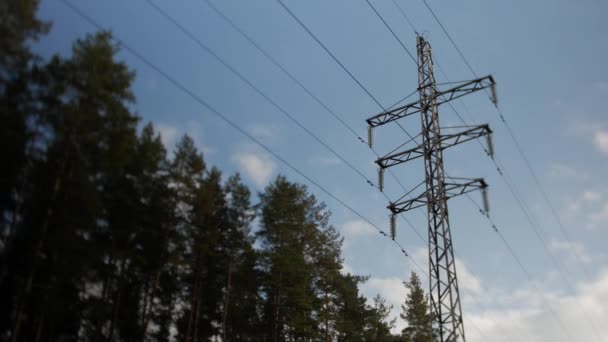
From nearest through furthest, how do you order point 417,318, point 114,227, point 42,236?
1. point 42,236
2. point 114,227
3. point 417,318

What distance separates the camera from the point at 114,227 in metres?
20.4

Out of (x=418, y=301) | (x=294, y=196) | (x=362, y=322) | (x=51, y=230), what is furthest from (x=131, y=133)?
(x=418, y=301)

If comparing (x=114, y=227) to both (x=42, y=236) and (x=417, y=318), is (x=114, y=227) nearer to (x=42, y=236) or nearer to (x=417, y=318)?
(x=42, y=236)

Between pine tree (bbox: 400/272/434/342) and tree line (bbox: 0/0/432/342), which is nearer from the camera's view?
tree line (bbox: 0/0/432/342)

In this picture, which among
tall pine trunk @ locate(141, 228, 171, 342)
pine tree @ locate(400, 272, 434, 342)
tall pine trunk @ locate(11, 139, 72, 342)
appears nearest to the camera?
tall pine trunk @ locate(11, 139, 72, 342)

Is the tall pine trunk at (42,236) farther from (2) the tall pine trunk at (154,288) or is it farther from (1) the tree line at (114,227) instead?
(2) the tall pine trunk at (154,288)

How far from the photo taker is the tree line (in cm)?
1631

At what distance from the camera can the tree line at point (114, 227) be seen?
53.5 feet

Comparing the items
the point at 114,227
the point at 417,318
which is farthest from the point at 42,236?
the point at 417,318

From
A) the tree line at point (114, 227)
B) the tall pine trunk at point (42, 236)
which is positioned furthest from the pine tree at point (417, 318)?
the tall pine trunk at point (42, 236)

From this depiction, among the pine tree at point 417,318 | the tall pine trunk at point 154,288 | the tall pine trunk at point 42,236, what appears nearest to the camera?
the tall pine trunk at point 42,236

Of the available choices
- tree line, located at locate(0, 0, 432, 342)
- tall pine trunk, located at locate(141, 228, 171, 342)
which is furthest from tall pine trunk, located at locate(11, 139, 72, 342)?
tall pine trunk, located at locate(141, 228, 171, 342)

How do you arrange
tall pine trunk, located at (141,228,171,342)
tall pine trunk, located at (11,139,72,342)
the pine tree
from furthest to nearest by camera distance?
the pine tree
tall pine trunk, located at (141,228,171,342)
tall pine trunk, located at (11,139,72,342)

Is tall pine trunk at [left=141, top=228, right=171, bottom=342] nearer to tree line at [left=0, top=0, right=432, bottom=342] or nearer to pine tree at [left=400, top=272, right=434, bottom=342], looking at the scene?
tree line at [left=0, top=0, right=432, bottom=342]
